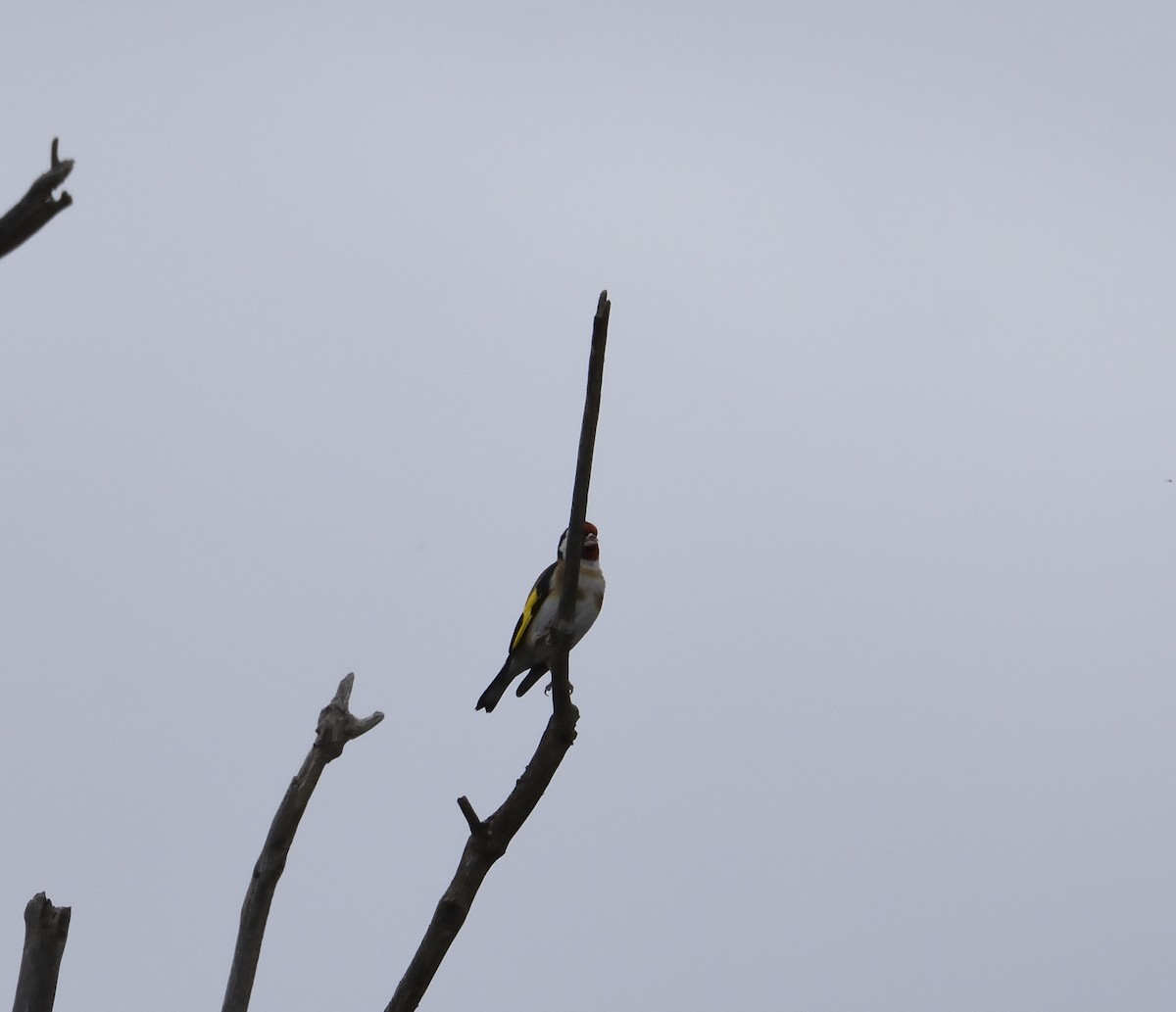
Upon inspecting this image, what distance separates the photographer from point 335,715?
600cm

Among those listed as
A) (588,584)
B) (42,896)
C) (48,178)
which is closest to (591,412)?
(48,178)

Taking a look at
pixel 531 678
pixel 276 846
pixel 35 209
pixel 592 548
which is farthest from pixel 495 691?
pixel 35 209

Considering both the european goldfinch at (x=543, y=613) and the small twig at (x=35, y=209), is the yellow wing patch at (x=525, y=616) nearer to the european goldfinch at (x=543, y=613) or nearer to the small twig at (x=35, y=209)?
the european goldfinch at (x=543, y=613)

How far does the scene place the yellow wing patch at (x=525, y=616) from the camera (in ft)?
34.0

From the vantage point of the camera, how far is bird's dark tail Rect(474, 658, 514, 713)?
1108 centimetres

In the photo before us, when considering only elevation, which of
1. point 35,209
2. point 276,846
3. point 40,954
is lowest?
point 40,954

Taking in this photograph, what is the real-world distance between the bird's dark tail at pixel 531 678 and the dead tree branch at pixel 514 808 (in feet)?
18.1

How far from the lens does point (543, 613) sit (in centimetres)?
1013

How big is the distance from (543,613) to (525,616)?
440mm

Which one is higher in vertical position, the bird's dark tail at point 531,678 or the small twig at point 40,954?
the bird's dark tail at point 531,678

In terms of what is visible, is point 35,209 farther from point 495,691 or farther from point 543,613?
point 495,691

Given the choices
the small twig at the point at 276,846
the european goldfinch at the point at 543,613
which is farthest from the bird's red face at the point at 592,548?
the small twig at the point at 276,846

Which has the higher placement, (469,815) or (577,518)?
(577,518)

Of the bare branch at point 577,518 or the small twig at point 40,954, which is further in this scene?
the small twig at point 40,954
